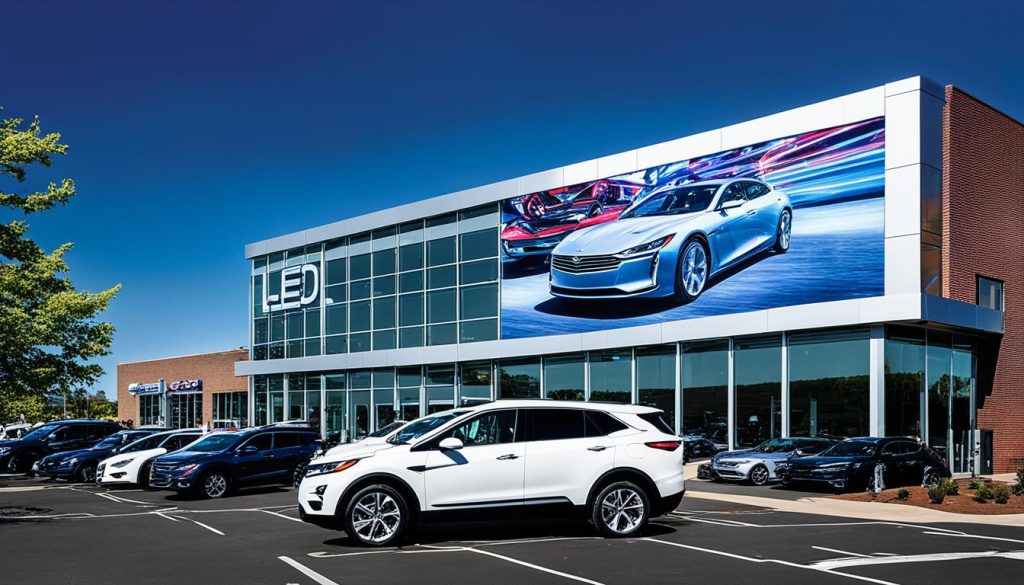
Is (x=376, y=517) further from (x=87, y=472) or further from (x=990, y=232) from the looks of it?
(x=990, y=232)

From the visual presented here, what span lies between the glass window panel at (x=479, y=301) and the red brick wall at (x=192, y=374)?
20.0 meters

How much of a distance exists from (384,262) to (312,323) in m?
6.25

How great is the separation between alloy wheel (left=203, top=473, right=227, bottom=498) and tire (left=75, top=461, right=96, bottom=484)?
8145 millimetres

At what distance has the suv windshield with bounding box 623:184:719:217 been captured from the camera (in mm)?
31438

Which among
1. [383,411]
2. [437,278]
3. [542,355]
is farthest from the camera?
[383,411]

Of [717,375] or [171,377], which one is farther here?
[171,377]

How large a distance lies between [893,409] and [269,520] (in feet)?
59.9

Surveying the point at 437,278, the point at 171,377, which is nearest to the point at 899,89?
the point at 437,278

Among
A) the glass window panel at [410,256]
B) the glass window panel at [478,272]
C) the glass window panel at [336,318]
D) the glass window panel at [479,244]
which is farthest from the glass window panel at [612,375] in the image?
the glass window panel at [336,318]

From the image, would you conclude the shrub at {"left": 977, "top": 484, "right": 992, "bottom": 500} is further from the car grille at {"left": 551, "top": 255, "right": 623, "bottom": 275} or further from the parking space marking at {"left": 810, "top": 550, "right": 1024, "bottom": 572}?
the car grille at {"left": 551, "top": 255, "right": 623, "bottom": 275}

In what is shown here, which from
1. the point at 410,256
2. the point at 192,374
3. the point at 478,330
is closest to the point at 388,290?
the point at 410,256

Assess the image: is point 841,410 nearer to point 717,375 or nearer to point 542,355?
point 717,375

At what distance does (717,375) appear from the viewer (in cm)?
3142

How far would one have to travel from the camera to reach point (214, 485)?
21031 mm
